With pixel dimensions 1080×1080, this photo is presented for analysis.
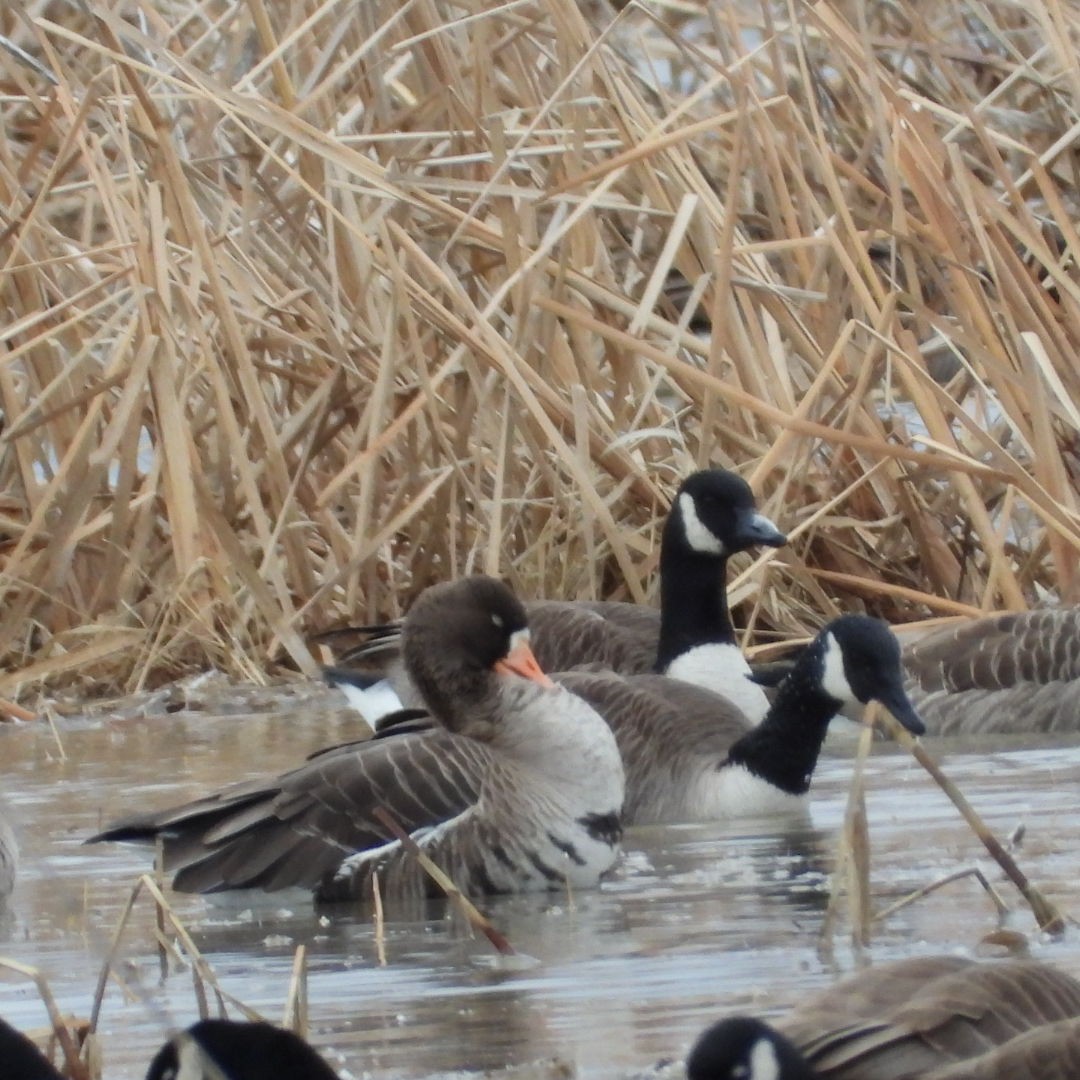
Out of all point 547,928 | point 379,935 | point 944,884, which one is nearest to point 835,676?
point 547,928

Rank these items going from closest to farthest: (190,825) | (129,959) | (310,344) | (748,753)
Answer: (129,959) → (190,825) → (748,753) → (310,344)

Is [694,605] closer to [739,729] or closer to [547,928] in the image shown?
[739,729]

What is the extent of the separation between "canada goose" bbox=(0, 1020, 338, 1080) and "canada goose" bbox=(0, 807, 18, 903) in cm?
333

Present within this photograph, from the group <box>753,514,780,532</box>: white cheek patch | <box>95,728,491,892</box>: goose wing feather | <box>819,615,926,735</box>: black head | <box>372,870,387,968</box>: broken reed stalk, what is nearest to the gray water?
<box>372,870,387,968</box>: broken reed stalk

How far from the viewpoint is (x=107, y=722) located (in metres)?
9.35

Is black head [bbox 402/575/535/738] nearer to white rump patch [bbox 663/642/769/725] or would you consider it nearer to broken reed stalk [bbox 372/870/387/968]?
broken reed stalk [bbox 372/870/387/968]

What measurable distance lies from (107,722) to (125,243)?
1580mm

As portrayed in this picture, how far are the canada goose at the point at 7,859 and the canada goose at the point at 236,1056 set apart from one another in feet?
Result: 10.9

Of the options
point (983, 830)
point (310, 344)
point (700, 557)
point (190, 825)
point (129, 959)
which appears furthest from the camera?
point (310, 344)

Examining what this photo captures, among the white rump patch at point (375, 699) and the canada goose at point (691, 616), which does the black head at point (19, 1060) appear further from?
the canada goose at point (691, 616)

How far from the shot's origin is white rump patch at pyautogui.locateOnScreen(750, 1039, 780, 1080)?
10.6 ft

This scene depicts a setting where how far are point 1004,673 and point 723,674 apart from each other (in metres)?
1.03

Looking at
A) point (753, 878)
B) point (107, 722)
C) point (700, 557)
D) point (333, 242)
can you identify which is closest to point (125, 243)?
point (333, 242)

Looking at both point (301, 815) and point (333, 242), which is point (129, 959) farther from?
point (333, 242)
